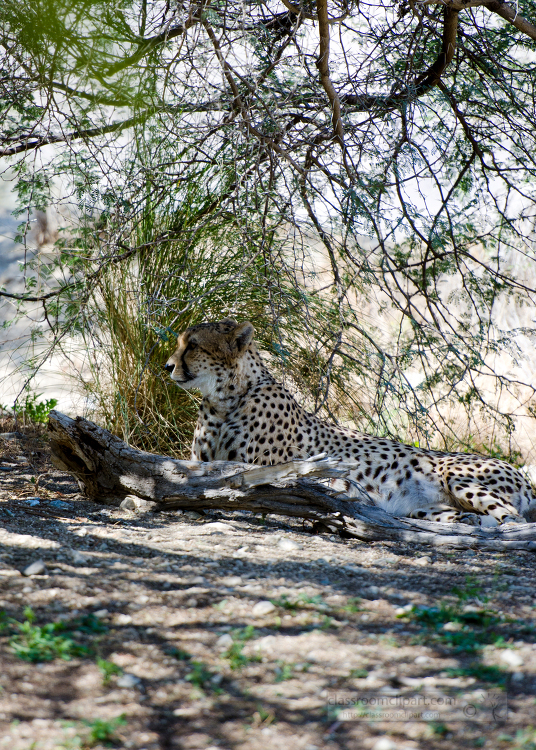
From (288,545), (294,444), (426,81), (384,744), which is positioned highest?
(426,81)

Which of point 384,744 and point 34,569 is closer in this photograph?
point 384,744

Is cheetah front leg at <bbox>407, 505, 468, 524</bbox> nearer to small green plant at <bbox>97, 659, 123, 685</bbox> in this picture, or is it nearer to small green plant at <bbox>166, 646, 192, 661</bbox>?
small green plant at <bbox>166, 646, 192, 661</bbox>

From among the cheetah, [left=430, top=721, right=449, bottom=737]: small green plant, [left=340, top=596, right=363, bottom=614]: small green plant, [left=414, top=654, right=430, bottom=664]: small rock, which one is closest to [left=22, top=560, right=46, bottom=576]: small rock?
[left=340, top=596, right=363, bottom=614]: small green plant

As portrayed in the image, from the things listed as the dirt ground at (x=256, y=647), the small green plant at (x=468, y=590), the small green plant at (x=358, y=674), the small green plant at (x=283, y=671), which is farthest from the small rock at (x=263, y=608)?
the small green plant at (x=468, y=590)

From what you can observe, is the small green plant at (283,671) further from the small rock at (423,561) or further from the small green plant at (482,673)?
the small rock at (423,561)

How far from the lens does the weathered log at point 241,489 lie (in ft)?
11.3

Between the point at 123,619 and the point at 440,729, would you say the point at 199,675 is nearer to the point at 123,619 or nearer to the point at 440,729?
the point at 123,619

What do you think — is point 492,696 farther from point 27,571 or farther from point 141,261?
point 141,261

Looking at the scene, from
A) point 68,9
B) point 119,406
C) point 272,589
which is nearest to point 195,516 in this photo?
point 272,589

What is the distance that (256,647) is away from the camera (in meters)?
1.98

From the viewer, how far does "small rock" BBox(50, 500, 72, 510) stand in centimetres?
388

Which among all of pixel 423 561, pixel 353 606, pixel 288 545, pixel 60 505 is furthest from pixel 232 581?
pixel 60 505

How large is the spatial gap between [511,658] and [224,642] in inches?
31.3

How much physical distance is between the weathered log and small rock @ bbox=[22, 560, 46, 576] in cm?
126
